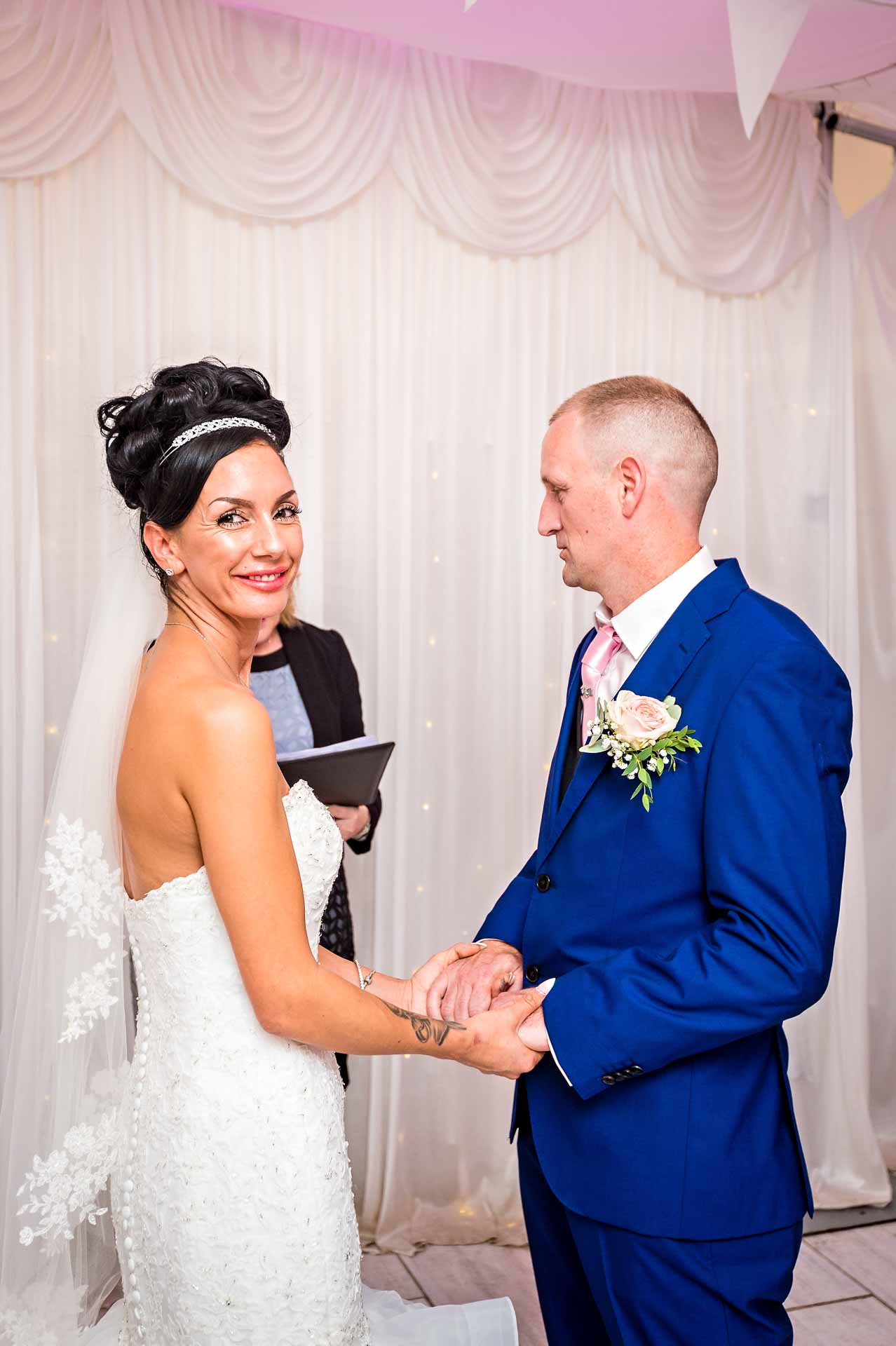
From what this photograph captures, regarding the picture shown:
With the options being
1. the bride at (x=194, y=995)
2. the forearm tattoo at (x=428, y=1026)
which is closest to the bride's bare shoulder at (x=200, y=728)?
the bride at (x=194, y=995)

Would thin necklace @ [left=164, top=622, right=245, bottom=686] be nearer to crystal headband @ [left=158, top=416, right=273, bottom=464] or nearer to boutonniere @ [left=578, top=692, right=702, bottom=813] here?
crystal headband @ [left=158, top=416, right=273, bottom=464]

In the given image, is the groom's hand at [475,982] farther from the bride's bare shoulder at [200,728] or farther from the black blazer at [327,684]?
the black blazer at [327,684]

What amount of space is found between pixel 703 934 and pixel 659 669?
45cm

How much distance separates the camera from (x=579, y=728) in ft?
7.57

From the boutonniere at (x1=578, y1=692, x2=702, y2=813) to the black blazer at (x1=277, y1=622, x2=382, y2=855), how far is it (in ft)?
4.62

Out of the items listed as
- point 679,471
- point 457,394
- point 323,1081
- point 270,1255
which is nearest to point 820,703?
point 679,471

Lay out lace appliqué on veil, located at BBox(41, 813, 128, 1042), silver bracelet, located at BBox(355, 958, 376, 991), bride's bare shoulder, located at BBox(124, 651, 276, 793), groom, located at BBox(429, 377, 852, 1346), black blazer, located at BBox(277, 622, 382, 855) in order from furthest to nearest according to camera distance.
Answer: black blazer, located at BBox(277, 622, 382, 855)
silver bracelet, located at BBox(355, 958, 376, 991)
lace appliqué on veil, located at BBox(41, 813, 128, 1042)
groom, located at BBox(429, 377, 852, 1346)
bride's bare shoulder, located at BBox(124, 651, 276, 793)

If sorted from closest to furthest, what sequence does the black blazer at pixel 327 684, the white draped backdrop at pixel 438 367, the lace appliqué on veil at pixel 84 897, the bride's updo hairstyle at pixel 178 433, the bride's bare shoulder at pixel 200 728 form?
the bride's bare shoulder at pixel 200 728 → the bride's updo hairstyle at pixel 178 433 → the lace appliqué on veil at pixel 84 897 → the black blazer at pixel 327 684 → the white draped backdrop at pixel 438 367

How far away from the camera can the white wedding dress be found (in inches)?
69.7

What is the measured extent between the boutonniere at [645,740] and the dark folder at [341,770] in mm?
826

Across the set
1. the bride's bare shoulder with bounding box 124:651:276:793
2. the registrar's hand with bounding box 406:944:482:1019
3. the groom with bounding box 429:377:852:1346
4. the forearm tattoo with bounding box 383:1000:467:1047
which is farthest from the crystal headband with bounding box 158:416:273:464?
the registrar's hand with bounding box 406:944:482:1019

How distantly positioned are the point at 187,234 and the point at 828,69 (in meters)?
2.08

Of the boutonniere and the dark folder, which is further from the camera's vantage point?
the dark folder

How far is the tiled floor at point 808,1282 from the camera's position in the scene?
330 cm
